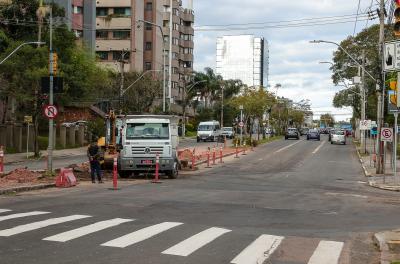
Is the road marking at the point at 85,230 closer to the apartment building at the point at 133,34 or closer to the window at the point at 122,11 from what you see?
the apartment building at the point at 133,34

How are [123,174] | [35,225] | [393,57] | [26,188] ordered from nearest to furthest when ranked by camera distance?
1. [35,225]
2. [393,57]
3. [26,188]
4. [123,174]

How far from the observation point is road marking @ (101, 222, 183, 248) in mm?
9992

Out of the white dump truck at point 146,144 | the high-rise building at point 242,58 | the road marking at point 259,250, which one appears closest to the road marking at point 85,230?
the road marking at point 259,250

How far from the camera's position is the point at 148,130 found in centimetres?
2627

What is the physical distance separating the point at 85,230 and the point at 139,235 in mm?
1081

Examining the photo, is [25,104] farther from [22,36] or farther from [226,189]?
[226,189]

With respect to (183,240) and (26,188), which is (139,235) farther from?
(26,188)

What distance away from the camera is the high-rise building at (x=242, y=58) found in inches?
6914

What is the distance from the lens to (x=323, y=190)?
23125mm

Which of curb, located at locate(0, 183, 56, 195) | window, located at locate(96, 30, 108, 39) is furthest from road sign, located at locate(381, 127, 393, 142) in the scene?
window, located at locate(96, 30, 108, 39)

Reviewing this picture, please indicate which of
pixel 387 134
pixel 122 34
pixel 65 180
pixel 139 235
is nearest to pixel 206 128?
pixel 122 34

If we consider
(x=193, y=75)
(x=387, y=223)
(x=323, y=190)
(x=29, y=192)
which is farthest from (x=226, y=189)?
(x=193, y=75)

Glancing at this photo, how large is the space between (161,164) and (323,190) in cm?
697

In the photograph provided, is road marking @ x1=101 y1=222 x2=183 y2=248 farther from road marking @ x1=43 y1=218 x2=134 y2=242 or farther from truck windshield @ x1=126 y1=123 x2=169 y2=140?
truck windshield @ x1=126 y1=123 x2=169 y2=140
